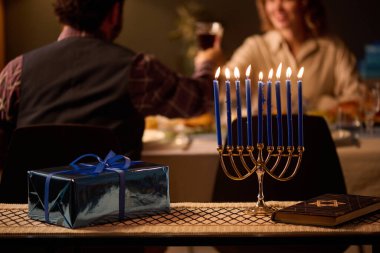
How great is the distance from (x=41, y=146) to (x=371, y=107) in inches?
55.6

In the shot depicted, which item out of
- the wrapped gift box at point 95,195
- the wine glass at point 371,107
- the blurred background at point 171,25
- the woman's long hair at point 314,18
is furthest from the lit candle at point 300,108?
the blurred background at point 171,25

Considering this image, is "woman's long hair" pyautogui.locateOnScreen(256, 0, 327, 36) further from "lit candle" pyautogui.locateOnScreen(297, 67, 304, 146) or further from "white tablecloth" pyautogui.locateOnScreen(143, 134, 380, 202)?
"lit candle" pyautogui.locateOnScreen(297, 67, 304, 146)

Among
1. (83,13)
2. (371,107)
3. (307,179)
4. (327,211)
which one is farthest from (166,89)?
(327,211)

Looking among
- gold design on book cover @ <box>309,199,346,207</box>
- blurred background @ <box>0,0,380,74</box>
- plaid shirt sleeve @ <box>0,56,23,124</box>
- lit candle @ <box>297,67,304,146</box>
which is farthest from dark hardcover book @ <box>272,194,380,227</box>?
blurred background @ <box>0,0,380,74</box>

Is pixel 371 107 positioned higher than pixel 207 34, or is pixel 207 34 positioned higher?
pixel 207 34

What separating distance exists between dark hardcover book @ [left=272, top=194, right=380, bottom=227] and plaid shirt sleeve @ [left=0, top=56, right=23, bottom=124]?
1.31m

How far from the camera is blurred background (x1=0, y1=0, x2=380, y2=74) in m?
5.65

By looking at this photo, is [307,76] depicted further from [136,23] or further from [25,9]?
[25,9]

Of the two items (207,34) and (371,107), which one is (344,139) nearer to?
(371,107)

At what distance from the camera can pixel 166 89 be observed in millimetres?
2455

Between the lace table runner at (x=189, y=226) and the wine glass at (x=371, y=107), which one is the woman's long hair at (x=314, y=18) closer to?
the wine glass at (x=371, y=107)

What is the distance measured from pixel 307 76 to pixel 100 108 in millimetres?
2094

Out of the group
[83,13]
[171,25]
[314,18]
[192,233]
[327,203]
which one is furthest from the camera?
[171,25]

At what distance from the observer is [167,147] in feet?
8.64
